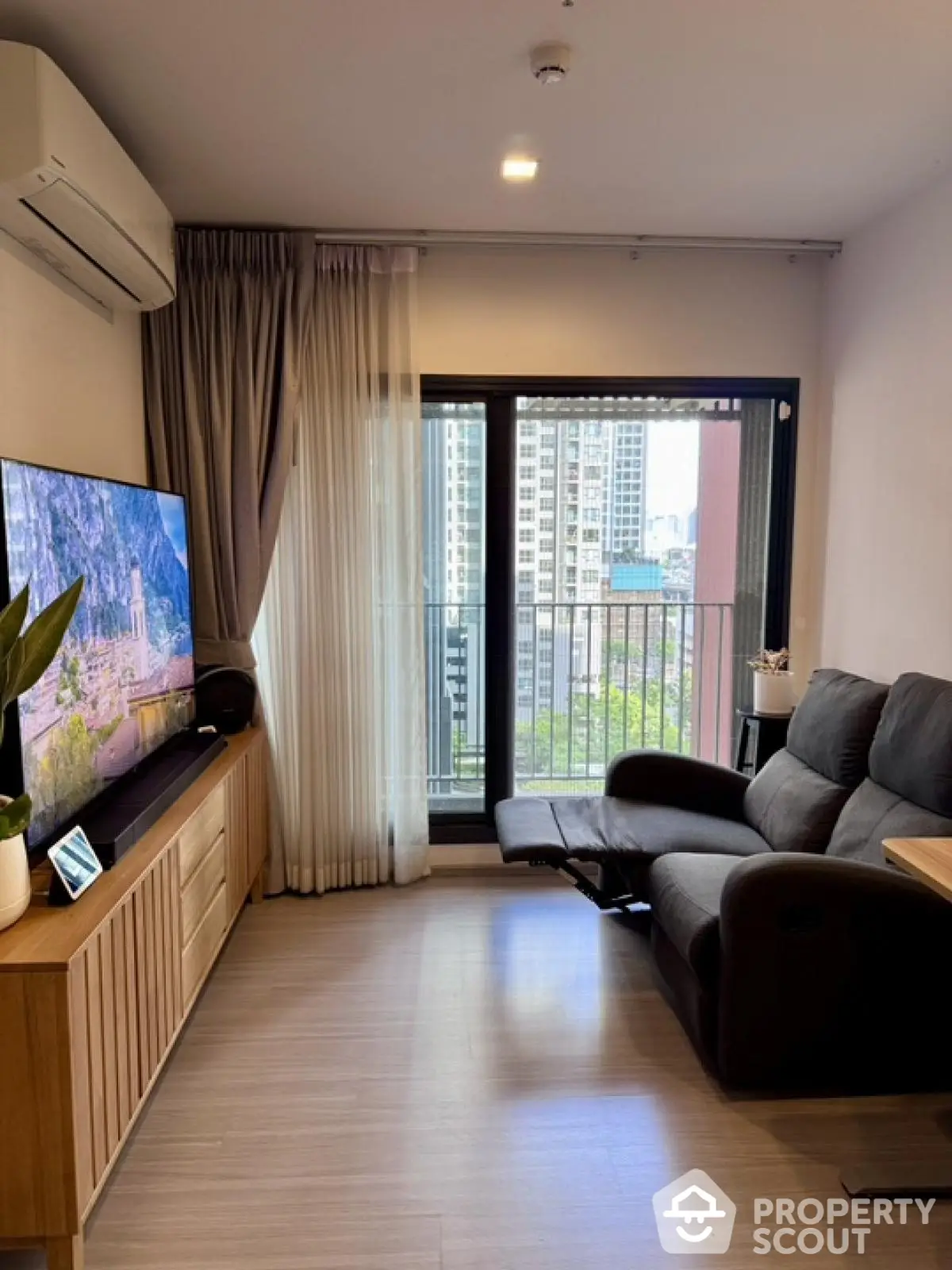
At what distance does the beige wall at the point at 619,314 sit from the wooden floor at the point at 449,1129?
2.40 m

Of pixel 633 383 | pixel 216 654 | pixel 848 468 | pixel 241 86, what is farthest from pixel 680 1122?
pixel 241 86

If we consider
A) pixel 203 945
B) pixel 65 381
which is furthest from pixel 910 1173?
pixel 65 381

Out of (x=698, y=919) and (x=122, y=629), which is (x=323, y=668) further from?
(x=698, y=919)

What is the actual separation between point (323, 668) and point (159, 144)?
1905 millimetres

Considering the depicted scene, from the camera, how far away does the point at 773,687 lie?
3.35 meters

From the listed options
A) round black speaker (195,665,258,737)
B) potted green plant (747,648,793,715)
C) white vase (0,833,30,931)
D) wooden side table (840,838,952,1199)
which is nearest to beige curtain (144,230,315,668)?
round black speaker (195,665,258,737)

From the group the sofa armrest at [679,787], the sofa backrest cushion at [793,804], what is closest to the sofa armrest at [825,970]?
the sofa backrest cushion at [793,804]

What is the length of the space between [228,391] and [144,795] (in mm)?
1678

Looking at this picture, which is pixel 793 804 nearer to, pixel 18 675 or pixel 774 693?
pixel 774 693

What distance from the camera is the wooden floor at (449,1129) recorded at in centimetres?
171

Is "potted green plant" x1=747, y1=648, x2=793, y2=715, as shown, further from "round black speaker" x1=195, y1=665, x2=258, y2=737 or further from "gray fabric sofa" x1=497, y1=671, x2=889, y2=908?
"round black speaker" x1=195, y1=665, x2=258, y2=737

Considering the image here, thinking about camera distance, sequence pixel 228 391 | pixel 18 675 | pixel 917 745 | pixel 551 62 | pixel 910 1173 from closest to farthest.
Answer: pixel 18 675 < pixel 910 1173 < pixel 551 62 < pixel 917 745 < pixel 228 391

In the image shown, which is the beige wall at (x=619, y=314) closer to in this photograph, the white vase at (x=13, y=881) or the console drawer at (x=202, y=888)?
the console drawer at (x=202, y=888)

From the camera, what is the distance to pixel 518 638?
3.76 metres
